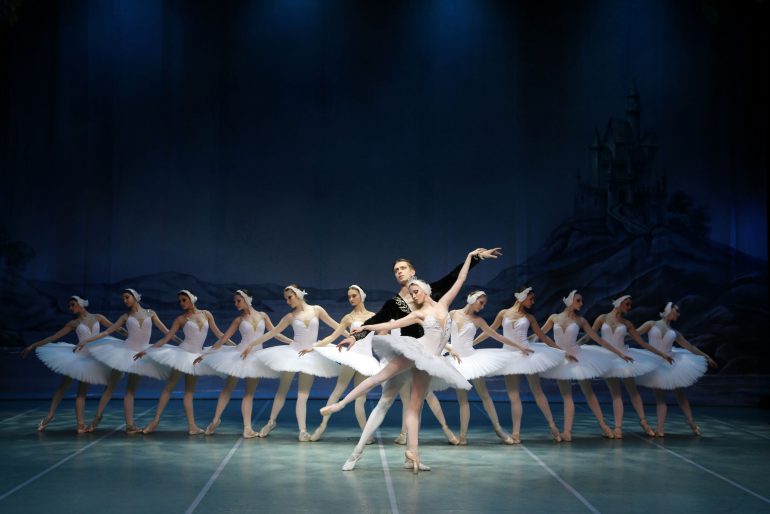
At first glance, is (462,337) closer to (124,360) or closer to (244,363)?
(244,363)

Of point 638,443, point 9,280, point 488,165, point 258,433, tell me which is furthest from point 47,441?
point 488,165

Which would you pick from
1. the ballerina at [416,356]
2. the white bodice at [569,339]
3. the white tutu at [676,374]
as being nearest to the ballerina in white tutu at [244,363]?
the ballerina at [416,356]

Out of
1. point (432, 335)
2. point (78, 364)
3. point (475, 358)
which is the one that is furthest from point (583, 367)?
point (78, 364)

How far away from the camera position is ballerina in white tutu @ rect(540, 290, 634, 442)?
864 centimetres

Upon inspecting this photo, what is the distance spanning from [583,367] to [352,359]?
2.20 meters

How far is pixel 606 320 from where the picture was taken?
9.21 metres

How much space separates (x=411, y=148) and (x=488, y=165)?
1.23 m

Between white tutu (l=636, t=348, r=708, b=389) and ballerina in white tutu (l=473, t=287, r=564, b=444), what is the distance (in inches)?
39.4

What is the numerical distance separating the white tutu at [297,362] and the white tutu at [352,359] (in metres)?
0.09

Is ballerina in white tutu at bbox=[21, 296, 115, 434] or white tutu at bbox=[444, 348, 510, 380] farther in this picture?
ballerina in white tutu at bbox=[21, 296, 115, 434]

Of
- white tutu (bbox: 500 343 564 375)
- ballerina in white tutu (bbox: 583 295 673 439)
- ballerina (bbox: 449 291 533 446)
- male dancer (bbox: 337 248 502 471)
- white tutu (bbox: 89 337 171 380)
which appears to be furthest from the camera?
ballerina in white tutu (bbox: 583 295 673 439)

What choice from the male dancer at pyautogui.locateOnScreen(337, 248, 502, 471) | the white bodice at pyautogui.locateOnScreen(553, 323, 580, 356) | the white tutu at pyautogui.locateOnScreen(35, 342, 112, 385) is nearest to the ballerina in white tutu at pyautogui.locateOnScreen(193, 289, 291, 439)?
the white tutu at pyautogui.locateOnScreen(35, 342, 112, 385)

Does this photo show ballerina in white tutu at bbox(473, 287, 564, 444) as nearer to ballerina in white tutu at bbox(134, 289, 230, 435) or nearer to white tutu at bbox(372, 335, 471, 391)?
white tutu at bbox(372, 335, 471, 391)

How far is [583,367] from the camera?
8.68 m
